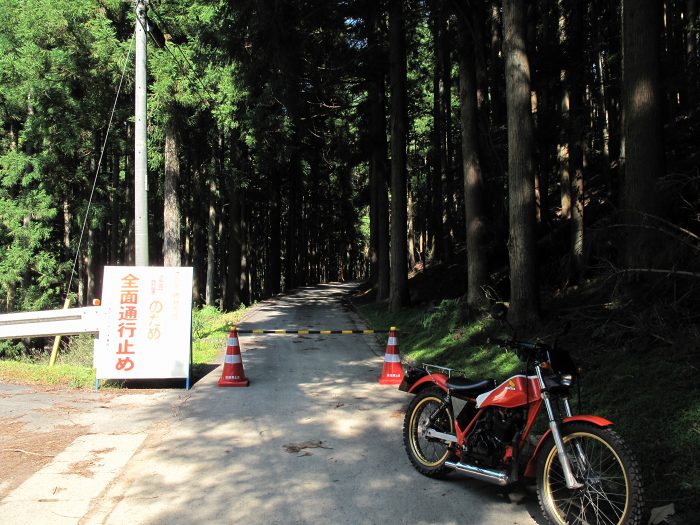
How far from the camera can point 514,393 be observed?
4508 mm

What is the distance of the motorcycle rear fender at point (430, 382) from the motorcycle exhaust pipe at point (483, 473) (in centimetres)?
71

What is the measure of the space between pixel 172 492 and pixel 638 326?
551 cm

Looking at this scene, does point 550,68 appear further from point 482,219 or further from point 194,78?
point 194,78

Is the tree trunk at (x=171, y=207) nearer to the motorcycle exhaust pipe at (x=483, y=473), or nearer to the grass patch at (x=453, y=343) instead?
the grass patch at (x=453, y=343)

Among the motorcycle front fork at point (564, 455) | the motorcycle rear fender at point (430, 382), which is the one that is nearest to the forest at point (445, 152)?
the motorcycle front fork at point (564, 455)

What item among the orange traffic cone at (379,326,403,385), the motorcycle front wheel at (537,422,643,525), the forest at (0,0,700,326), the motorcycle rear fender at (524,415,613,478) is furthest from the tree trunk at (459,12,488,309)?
the motorcycle front wheel at (537,422,643,525)

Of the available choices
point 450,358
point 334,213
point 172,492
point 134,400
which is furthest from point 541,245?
point 334,213

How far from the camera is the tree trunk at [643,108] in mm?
7855

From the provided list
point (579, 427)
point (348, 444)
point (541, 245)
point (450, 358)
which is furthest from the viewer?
point (541, 245)

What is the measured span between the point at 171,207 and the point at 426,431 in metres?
15.3

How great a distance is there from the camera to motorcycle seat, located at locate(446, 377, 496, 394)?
16.2 ft

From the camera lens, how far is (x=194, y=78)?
2031 centimetres

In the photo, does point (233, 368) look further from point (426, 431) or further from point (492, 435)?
point (492, 435)

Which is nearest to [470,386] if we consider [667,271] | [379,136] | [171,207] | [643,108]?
[667,271]
